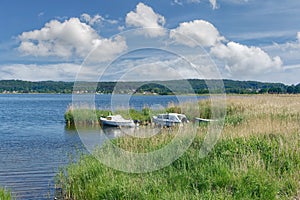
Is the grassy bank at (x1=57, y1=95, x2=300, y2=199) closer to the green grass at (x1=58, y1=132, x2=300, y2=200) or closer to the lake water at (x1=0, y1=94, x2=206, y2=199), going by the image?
the green grass at (x1=58, y1=132, x2=300, y2=200)

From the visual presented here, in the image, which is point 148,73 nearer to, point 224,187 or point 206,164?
point 206,164

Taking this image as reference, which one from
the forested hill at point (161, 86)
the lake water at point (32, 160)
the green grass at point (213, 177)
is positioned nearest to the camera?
the green grass at point (213, 177)

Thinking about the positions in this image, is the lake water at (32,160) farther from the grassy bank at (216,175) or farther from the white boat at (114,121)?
the white boat at (114,121)

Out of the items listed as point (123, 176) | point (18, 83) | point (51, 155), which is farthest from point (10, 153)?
point (18, 83)

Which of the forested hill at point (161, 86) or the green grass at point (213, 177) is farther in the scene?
the forested hill at point (161, 86)

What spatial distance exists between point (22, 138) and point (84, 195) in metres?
17.1

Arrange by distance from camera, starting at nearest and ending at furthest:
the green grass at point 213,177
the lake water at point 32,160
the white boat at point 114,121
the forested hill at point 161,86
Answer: the green grass at point 213,177, the lake water at point 32,160, the forested hill at point 161,86, the white boat at point 114,121

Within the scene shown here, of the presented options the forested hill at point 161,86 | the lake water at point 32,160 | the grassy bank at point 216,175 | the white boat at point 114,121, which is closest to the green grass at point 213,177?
the grassy bank at point 216,175

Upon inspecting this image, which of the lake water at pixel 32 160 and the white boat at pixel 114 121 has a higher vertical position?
the white boat at pixel 114 121

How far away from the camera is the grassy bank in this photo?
6.72m

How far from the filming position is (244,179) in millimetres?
6980

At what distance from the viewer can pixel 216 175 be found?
7.34m

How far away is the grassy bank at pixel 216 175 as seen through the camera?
672cm

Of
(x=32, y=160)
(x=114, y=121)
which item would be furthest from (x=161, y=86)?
(x=114, y=121)
